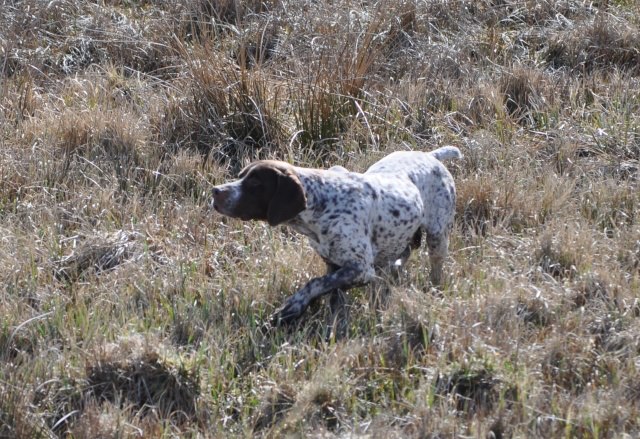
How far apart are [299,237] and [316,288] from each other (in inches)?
41.1

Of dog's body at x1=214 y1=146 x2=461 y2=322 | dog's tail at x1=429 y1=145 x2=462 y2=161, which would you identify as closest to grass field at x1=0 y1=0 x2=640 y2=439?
dog's body at x1=214 y1=146 x2=461 y2=322

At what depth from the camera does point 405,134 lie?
820 cm

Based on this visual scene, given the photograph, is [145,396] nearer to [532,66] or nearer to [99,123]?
[99,123]

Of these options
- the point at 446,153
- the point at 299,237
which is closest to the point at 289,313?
the point at 299,237

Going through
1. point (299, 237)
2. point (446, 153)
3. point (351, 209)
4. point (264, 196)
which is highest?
point (264, 196)

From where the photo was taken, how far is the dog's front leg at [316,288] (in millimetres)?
5773

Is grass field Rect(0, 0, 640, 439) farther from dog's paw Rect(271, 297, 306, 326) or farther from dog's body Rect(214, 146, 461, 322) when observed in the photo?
dog's body Rect(214, 146, 461, 322)

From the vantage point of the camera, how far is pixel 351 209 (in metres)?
5.95

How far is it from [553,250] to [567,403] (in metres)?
1.59

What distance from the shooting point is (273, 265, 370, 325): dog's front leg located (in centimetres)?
577

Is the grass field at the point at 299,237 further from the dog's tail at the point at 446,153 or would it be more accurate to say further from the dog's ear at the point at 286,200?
the dog's ear at the point at 286,200

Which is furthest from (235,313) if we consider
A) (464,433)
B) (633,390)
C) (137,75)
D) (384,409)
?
(137,75)

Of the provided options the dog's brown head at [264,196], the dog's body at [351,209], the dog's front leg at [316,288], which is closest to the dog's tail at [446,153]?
the dog's body at [351,209]

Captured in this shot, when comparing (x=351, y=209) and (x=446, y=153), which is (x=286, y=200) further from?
(x=446, y=153)
